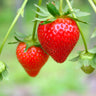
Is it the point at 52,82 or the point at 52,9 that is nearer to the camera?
the point at 52,9

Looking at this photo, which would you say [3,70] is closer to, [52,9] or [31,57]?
[31,57]

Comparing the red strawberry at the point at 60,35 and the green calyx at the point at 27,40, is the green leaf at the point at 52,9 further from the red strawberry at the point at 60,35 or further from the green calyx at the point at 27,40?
the green calyx at the point at 27,40

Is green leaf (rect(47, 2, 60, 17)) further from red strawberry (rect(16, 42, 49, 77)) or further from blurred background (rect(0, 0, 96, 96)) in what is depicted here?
blurred background (rect(0, 0, 96, 96))

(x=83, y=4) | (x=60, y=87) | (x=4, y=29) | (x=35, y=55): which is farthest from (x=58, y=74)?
(x=83, y=4)

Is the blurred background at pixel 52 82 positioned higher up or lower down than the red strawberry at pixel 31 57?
lower down

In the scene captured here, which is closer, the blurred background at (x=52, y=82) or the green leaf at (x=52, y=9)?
the green leaf at (x=52, y=9)

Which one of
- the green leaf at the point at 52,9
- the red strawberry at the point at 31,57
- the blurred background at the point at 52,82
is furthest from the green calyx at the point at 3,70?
the blurred background at the point at 52,82

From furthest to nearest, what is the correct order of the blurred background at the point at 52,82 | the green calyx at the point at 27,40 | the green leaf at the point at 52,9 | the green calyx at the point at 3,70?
the blurred background at the point at 52,82, the green calyx at the point at 27,40, the green calyx at the point at 3,70, the green leaf at the point at 52,9

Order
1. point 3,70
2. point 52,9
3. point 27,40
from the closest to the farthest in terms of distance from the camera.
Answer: point 52,9 → point 3,70 → point 27,40

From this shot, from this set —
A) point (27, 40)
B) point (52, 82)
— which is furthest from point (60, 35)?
point (52, 82)

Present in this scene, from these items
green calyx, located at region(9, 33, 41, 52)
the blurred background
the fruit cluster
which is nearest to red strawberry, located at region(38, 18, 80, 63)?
the fruit cluster
